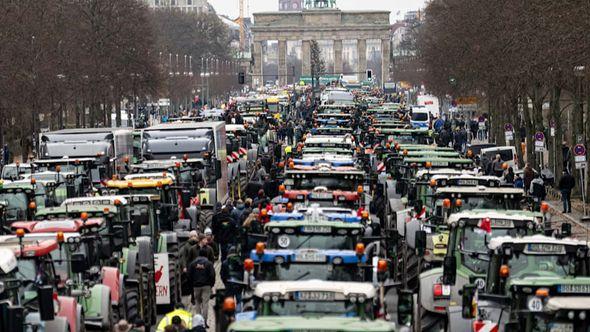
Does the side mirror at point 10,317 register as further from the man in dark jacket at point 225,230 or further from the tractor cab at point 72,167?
the tractor cab at point 72,167

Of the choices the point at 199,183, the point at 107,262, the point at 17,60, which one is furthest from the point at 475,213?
the point at 17,60

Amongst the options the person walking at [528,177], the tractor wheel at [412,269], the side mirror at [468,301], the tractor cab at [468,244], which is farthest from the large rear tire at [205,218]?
the side mirror at [468,301]

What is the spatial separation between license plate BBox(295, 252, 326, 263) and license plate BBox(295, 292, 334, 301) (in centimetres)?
227

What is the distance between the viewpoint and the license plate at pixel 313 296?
46.2ft

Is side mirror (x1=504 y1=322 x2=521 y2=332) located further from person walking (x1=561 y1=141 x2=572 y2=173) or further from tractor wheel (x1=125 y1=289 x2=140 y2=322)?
person walking (x1=561 y1=141 x2=572 y2=173)

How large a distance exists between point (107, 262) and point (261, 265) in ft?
17.1

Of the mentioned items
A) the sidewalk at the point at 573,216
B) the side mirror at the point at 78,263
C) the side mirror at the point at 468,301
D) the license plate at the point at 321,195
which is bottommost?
the sidewalk at the point at 573,216

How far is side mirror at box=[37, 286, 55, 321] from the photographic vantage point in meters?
16.0

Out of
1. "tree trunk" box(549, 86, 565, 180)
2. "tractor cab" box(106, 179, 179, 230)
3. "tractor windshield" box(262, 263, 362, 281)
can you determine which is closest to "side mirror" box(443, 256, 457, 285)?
"tractor windshield" box(262, 263, 362, 281)

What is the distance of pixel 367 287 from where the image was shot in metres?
14.6

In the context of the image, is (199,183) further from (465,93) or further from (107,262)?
(465,93)

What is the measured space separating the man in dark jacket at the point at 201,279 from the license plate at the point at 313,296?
8.59m

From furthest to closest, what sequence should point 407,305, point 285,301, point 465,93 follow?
point 465,93
point 407,305
point 285,301

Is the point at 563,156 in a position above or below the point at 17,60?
below
